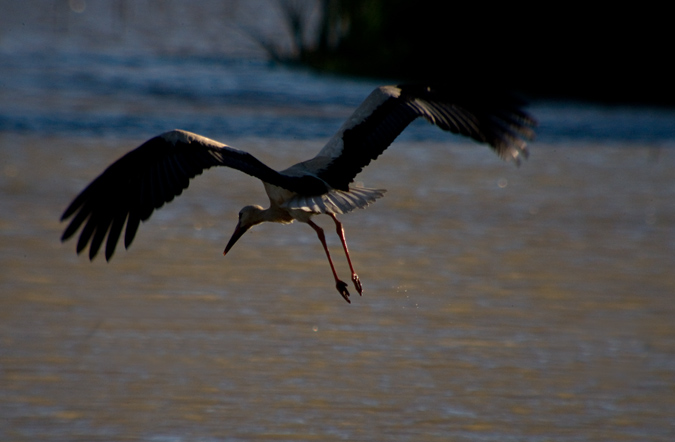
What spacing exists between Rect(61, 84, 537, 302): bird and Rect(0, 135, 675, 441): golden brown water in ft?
2.86

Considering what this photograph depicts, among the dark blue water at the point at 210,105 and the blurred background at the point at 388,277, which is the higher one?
the dark blue water at the point at 210,105

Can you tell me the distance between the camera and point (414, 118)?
720cm

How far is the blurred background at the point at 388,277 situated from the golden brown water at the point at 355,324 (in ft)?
0.08

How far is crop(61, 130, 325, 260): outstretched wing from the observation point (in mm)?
6145

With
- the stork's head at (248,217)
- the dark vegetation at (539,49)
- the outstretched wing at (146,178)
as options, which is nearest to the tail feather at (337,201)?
the outstretched wing at (146,178)

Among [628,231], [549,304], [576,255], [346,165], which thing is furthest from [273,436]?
[628,231]

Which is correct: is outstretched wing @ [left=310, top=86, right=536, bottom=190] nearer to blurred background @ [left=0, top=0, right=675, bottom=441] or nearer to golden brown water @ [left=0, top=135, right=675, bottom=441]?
blurred background @ [left=0, top=0, right=675, bottom=441]

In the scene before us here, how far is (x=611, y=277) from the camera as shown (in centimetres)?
1029

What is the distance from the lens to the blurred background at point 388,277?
22.7ft

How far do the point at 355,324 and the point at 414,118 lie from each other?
1.97m

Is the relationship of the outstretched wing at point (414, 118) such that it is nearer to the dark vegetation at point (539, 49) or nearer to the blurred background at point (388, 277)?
the blurred background at point (388, 277)

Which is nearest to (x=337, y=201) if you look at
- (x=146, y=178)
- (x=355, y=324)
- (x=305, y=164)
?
(x=305, y=164)

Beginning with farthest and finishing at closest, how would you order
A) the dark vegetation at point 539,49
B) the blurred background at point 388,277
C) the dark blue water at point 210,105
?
1. the dark vegetation at point 539,49
2. the dark blue water at point 210,105
3. the blurred background at point 388,277

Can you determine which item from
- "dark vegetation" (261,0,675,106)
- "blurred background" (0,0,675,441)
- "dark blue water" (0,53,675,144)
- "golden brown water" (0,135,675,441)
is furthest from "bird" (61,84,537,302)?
"dark vegetation" (261,0,675,106)
